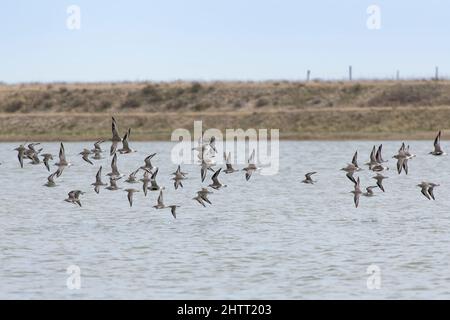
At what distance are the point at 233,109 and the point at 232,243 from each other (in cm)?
6762

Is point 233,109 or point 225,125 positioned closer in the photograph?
point 225,125

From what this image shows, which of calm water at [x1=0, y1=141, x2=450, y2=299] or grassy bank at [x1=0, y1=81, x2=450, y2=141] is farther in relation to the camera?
grassy bank at [x1=0, y1=81, x2=450, y2=141]

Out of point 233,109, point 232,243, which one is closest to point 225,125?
point 233,109

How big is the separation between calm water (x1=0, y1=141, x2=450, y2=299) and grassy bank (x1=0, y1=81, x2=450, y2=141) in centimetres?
2994

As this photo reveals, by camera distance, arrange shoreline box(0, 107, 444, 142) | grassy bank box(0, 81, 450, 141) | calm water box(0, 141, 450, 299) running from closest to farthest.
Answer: calm water box(0, 141, 450, 299), shoreline box(0, 107, 444, 142), grassy bank box(0, 81, 450, 141)

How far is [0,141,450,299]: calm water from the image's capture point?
27531 millimetres

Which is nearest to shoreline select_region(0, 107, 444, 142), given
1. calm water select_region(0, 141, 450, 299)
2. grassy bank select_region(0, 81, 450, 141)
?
grassy bank select_region(0, 81, 450, 141)

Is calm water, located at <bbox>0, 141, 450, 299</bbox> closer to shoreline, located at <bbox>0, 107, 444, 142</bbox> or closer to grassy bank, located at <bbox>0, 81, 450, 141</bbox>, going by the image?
shoreline, located at <bbox>0, 107, 444, 142</bbox>

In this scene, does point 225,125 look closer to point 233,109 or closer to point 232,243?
point 233,109

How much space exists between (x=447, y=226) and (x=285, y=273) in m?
9.94

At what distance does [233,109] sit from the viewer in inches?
3991

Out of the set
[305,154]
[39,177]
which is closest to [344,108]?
[305,154]

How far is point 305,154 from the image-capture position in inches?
2857
